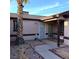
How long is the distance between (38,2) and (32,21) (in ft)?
12.0

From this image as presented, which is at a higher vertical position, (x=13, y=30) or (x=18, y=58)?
(x=13, y=30)

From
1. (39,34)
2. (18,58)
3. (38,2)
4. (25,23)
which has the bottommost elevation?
(18,58)

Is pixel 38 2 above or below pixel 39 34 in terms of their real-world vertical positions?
above
